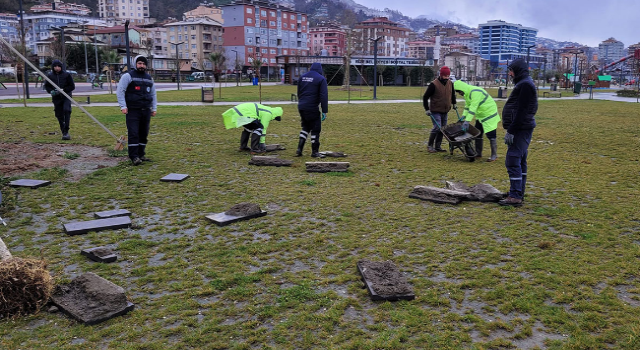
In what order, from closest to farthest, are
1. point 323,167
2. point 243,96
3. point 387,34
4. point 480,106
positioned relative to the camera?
point 323,167, point 480,106, point 243,96, point 387,34

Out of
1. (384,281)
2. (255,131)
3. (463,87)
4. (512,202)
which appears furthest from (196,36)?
(384,281)

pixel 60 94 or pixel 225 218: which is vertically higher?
pixel 60 94

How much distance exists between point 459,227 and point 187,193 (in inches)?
158

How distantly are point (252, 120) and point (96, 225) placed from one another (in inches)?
207

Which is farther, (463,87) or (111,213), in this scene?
(463,87)

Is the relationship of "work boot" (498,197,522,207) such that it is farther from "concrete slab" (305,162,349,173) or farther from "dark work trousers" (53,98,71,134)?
"dark work trousers" (53,98,71,134)

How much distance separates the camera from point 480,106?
1016 cm

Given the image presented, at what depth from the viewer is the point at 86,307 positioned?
3789 mm

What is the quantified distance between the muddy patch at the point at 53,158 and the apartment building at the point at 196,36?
342 feet

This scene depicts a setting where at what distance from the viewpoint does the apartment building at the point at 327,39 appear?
16550cm

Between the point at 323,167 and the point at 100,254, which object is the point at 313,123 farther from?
the point at 100,254

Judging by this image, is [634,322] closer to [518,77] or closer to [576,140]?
[518,77]

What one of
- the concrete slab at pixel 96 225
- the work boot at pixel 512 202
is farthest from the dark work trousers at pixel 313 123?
the concrete slab at pixel 96 225

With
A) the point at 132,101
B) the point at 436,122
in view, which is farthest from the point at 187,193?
the point at 436,122
